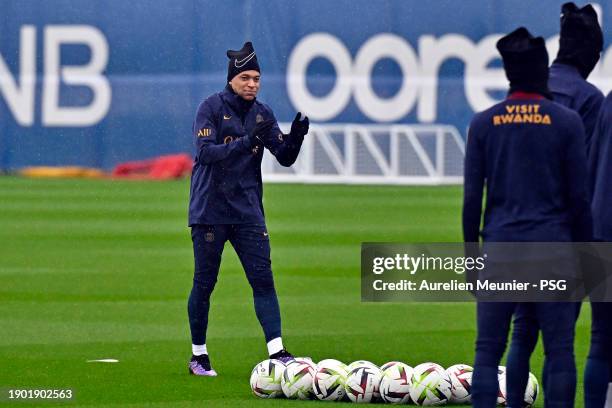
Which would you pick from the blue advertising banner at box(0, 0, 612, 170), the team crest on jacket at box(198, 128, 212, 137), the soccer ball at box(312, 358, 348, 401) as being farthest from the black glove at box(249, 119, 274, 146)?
the blue advertising banner at box(0, 0, 612, 170)

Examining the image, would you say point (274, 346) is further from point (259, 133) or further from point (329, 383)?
point (259, 133)

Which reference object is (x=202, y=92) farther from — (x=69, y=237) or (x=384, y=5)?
(x=69, y=237)

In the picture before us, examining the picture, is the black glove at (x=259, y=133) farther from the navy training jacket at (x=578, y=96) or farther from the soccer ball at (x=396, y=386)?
the navy training jacket at (x=578, y=96)

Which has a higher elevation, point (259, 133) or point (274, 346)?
point (259, 133)

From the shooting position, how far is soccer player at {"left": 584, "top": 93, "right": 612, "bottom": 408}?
761 cm

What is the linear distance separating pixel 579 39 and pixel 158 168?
1119 inches

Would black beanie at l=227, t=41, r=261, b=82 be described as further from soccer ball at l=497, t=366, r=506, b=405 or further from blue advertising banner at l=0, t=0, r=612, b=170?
blue advertising banner at l=0, t=0, r=612, b=170

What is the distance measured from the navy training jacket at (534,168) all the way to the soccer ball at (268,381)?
102 inches

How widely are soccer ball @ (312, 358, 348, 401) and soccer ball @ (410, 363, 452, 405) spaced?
1.48 ft

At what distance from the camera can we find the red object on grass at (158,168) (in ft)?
118

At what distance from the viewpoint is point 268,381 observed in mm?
9391

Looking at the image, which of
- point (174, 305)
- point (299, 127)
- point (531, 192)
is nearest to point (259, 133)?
point (299, 127)

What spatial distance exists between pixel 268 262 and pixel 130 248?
10419 millimetres

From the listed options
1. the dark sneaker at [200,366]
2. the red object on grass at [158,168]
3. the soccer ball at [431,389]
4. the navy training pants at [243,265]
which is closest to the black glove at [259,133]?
the navy training pants at [243,265]
